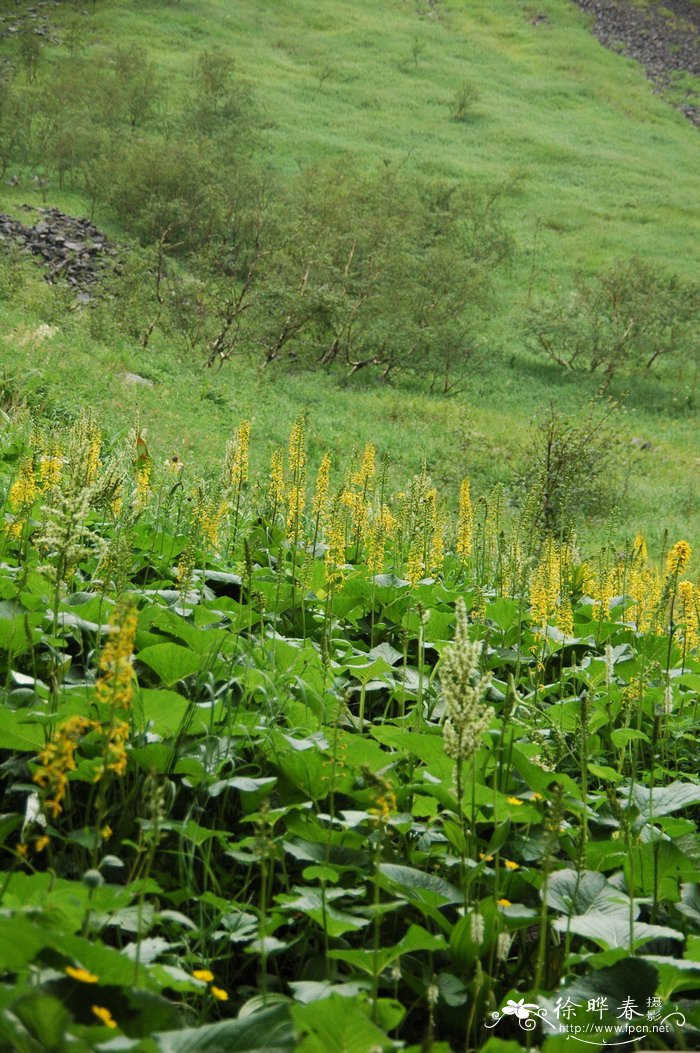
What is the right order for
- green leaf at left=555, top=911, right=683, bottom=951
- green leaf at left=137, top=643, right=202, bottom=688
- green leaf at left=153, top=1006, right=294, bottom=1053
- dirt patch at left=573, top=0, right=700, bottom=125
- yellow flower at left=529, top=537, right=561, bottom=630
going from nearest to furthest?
green leaf at left=153, top=1006, right=294, bottom=1053 → green leaf at left=555, top=911, right=683, bottom=951 → green leaf at left=137, top=643, right=202, bottom=688 → yellow flower at left=529, top=537, right=561, bottom=630 → dirt patch at left=573, top=0, right=700, bottom=125

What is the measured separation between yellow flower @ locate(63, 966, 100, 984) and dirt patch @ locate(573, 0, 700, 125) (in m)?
106

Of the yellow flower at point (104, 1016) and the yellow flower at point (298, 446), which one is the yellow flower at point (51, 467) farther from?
the yellow flower at point (104, 1016)

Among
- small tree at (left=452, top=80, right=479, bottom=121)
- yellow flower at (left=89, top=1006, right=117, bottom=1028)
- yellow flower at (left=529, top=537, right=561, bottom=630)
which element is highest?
small tree at (left=452, top=80, right=479, bottom=121)

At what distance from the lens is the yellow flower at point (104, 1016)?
1.53m

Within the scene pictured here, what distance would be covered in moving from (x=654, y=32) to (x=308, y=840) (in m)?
122

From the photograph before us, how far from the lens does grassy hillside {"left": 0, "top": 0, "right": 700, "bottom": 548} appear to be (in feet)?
72.0

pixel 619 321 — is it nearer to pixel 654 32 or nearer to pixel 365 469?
pixel 365 469

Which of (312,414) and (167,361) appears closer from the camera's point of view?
→ (167,361)

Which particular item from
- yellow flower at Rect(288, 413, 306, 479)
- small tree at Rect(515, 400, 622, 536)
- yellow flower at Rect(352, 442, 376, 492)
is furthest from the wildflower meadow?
small tree at Rect(515, 400, 622, 536)

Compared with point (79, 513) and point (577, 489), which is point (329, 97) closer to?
point (577, 489)

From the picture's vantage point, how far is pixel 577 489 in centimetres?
1894

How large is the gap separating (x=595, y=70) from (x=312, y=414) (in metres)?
80.0

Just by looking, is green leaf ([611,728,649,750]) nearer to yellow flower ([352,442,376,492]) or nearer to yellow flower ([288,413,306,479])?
yellow flower ([288,413,306,479])

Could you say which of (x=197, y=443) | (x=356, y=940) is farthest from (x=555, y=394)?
(x=356, y=940)
